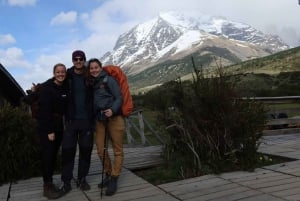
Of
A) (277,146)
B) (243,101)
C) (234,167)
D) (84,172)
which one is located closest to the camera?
(84,172)

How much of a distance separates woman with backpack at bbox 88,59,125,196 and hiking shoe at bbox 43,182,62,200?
22.2 inches

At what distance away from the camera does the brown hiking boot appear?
18.4ft

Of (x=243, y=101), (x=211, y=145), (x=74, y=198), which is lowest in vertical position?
(x=74, y=198)

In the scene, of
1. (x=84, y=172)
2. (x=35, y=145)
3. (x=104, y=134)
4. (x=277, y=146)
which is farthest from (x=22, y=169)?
(x=277, y=146)

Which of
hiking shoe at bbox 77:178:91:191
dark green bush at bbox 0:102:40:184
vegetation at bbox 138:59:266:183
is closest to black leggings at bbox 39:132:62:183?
hiking shoe at bbox 77:178:91:191

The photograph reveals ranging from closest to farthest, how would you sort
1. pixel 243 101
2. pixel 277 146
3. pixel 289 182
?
pixel 289 182
pixel 243 101
pixel 277 146

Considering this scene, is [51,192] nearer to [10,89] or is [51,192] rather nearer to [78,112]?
[78,112]

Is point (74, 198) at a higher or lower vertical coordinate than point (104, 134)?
lower

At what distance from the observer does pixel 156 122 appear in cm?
779

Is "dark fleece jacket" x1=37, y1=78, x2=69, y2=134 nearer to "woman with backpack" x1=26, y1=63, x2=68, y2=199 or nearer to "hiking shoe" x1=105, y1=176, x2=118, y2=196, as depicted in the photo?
"woman with backpack" x1=26, y1=63, x2=68, y2=199

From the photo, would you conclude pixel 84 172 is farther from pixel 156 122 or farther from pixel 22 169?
pixel 156 122

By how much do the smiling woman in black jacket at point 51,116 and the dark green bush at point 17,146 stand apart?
3.60 ft

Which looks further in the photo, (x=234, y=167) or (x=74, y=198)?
(x=234, y=167)

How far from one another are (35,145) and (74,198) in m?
1.60
